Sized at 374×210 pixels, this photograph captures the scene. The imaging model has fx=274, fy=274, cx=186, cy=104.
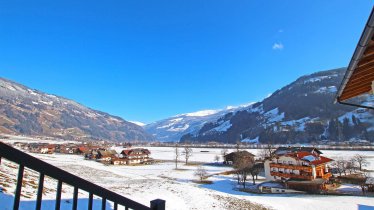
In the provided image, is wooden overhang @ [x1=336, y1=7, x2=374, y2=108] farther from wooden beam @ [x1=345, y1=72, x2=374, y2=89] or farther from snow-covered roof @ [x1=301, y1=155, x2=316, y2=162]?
snow-covered roof @ [x1=301, y1=155, x2=316, y2=162]

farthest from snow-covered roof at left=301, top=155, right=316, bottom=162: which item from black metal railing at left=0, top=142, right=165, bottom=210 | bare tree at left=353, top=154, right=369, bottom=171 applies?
black metal railing at left=0, top=142, right=165, bottom=210

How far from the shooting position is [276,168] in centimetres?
6562

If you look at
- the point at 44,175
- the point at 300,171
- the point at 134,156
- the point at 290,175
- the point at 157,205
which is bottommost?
the point at 290,175

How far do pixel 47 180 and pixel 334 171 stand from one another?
249 feet

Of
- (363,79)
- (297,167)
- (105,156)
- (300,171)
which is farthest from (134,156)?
(363,79)

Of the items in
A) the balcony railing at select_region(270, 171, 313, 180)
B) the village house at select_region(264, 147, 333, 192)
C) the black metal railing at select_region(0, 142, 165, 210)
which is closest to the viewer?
the black metal railing at select_region(0, 142, 165, 210)

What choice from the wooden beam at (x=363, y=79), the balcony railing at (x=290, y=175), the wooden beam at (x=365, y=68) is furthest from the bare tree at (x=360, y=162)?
the wooden beam at (x=365, y=68)

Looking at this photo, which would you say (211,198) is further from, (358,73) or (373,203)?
(358,73)

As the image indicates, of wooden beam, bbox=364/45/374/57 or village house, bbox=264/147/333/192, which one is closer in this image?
wooden beam, bbox=364/45/374/57

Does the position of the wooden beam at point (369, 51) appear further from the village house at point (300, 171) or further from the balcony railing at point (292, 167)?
the balcony railing at point (292, 167)

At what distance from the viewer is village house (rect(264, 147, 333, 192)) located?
57.2 meters

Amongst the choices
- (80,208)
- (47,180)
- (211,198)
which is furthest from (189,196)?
(80,208)

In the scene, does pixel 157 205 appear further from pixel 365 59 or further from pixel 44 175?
pixel 365 59

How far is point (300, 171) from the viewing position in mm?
60344
